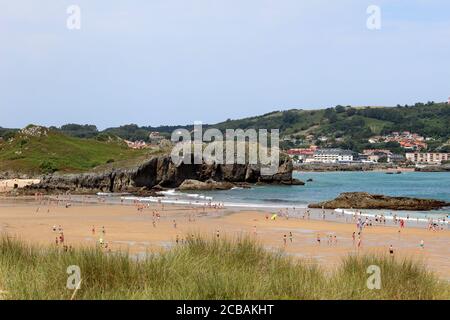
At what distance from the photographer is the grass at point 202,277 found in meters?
9.73

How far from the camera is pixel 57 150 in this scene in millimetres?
124188

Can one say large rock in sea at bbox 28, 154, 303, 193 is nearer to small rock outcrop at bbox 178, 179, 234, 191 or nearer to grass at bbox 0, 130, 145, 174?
small rock outcrop at bbox 178, 179, 234, 191

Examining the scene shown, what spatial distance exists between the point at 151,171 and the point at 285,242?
62828 millimetres

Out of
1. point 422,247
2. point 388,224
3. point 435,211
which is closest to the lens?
point 422,247

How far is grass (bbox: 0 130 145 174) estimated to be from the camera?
11144 cm

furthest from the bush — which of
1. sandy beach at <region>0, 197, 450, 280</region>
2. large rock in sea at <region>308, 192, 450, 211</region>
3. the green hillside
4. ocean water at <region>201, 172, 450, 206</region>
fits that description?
large rock in sea at <region>308, 192, 450, 211</region>

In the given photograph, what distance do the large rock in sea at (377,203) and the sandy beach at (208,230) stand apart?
620 centimetres

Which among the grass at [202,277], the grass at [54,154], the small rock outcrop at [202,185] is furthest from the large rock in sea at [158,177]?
the grass at [202,277]

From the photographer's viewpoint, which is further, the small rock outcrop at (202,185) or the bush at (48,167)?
the bush at (48,167)

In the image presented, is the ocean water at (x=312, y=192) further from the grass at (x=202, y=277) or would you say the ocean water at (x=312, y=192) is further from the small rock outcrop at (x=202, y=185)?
the grass at (x=202, y=277)

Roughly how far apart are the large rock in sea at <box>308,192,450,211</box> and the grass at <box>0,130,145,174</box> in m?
61.4
